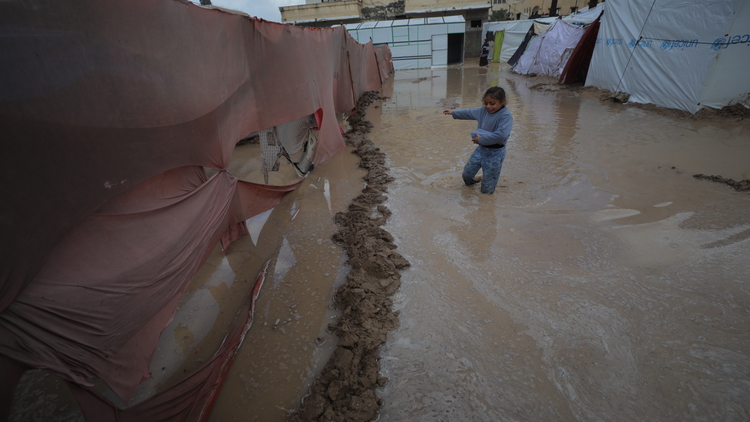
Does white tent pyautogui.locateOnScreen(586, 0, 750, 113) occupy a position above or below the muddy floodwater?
above

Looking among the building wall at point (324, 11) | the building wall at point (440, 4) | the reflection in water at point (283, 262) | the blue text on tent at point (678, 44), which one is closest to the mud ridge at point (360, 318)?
the reflection in water at point (283, 262)

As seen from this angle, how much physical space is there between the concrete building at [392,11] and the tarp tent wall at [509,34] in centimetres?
248

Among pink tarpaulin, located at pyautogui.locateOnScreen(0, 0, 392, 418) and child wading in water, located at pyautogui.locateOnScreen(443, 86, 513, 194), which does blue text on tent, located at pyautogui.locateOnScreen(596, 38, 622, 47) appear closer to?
child wading in water, located at pyautogui.locateOnScreen(443, 86, 513, 194)

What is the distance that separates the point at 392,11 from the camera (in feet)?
92.7

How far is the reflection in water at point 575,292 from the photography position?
6.69ft

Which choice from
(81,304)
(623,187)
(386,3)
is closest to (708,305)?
(623,187)

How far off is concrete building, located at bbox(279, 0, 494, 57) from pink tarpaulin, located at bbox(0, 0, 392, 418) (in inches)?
1120

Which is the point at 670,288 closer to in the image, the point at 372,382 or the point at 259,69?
the point at 372,382

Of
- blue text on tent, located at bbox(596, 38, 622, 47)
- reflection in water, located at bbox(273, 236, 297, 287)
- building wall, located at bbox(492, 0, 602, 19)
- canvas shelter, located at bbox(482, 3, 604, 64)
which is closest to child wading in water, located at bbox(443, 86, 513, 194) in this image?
reflection in water, located at bbox(273, 236, 297, 287)

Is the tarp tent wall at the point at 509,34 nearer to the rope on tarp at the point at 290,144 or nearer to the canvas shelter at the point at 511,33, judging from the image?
the canvas shelter at the point at 511,33

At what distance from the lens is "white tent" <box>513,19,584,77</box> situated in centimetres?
1444

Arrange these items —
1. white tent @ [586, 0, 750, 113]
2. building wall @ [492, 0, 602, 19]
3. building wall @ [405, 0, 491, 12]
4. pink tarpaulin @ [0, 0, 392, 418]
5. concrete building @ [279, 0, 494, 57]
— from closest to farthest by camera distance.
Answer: pink tarpaulin @ [0, 0, 392, 418]
white tent @ [586, 0, 750, 113]
building wall @ [405, 0, 491, 12]
concrete building @ [279, 0, 494, 57]
building wall @ [492, 0, 602, 19]

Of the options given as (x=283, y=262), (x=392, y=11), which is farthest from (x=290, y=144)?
(x=392, y=11)

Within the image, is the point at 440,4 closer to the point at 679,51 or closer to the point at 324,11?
the point at 324,11
